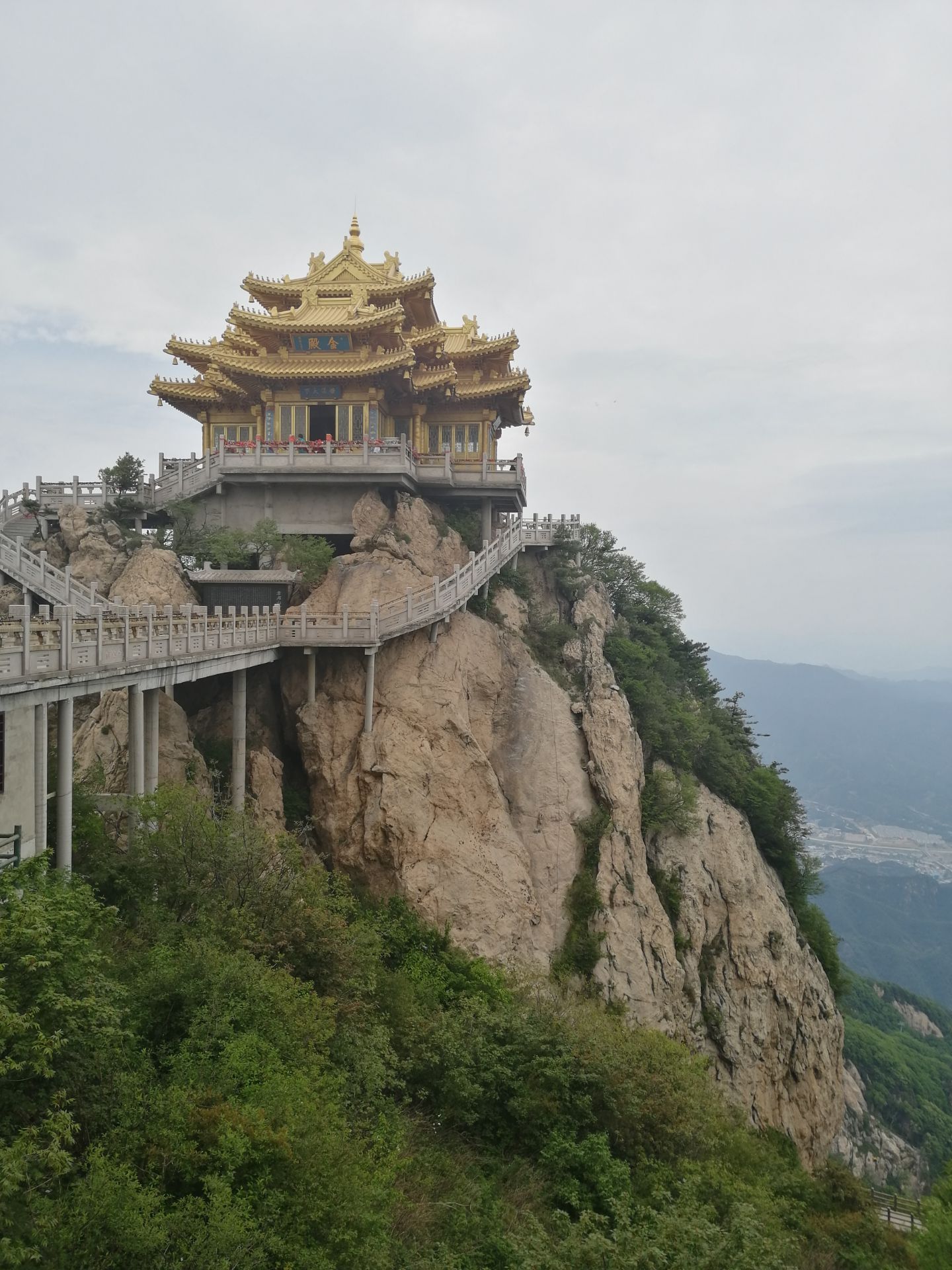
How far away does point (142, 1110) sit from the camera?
7484 millimetres

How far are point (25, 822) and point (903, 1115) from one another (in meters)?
60.4

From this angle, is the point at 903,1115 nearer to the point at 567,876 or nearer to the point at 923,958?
the point at 567,876

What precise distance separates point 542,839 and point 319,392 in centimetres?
1837

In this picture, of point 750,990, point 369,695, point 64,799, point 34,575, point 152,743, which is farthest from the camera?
point 750,990

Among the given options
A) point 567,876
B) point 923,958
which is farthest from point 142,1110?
point 923,958

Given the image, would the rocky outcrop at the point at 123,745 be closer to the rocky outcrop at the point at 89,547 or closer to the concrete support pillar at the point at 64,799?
the concrete support pillar at the point at 64,799

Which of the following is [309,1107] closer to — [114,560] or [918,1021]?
[114,560]

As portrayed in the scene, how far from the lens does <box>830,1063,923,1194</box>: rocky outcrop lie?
3888 cm

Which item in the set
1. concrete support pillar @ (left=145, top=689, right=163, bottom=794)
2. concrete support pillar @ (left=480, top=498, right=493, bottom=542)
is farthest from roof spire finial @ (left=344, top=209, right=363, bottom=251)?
concrete support pillar @ (left=145, top=689, right=163, bottom=794)

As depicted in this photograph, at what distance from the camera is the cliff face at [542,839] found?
20031mm

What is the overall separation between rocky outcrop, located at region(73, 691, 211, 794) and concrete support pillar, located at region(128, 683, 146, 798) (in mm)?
2968

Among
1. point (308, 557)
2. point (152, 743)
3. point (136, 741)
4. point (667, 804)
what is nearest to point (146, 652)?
point (136, 741)

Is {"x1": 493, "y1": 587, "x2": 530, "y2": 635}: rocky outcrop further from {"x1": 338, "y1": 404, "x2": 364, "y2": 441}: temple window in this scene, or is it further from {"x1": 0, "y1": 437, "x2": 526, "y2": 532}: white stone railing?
{"x1": 338, "y1": 404, "x2": 364, "y2": 441}: temple window

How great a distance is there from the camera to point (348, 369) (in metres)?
27.4
